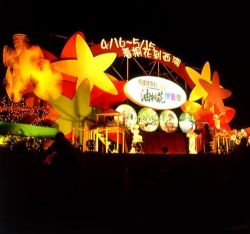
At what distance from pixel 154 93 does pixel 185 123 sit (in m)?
2.85

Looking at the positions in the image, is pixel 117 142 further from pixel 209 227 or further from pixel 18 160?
pixel 209 227

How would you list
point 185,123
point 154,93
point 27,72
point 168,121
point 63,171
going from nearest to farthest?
1. point 63,171
2. point 27,72
3. point 154,93
4. point 168,121
5. point 185,123

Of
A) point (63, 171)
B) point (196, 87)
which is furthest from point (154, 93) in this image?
point (63, 171)

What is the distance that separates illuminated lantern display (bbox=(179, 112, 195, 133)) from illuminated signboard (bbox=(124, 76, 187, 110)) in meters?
1.25

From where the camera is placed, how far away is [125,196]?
28.2 ft

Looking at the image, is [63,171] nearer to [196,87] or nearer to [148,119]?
[148,119]

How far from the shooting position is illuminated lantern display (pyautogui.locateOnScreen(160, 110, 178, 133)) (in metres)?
16.6

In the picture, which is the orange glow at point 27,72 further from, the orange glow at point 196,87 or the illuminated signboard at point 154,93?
the orange glow at point 196,87

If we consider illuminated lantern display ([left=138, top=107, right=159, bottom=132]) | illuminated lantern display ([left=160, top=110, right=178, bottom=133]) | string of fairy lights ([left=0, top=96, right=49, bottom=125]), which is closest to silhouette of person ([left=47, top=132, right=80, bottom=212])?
string of fairy lights ([left=0, top=96, right=49, bottom=125])

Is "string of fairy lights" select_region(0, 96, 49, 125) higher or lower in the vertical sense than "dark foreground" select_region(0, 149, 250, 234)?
higher

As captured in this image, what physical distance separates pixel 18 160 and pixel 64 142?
2.24 metres

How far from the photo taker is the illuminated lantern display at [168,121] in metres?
16.6

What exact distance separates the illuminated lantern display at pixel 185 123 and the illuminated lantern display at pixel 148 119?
181 cm

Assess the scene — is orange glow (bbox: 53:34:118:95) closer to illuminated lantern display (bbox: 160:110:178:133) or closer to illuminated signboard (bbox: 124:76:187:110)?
illuminated signboard (bbox: 124:76:187:110)
